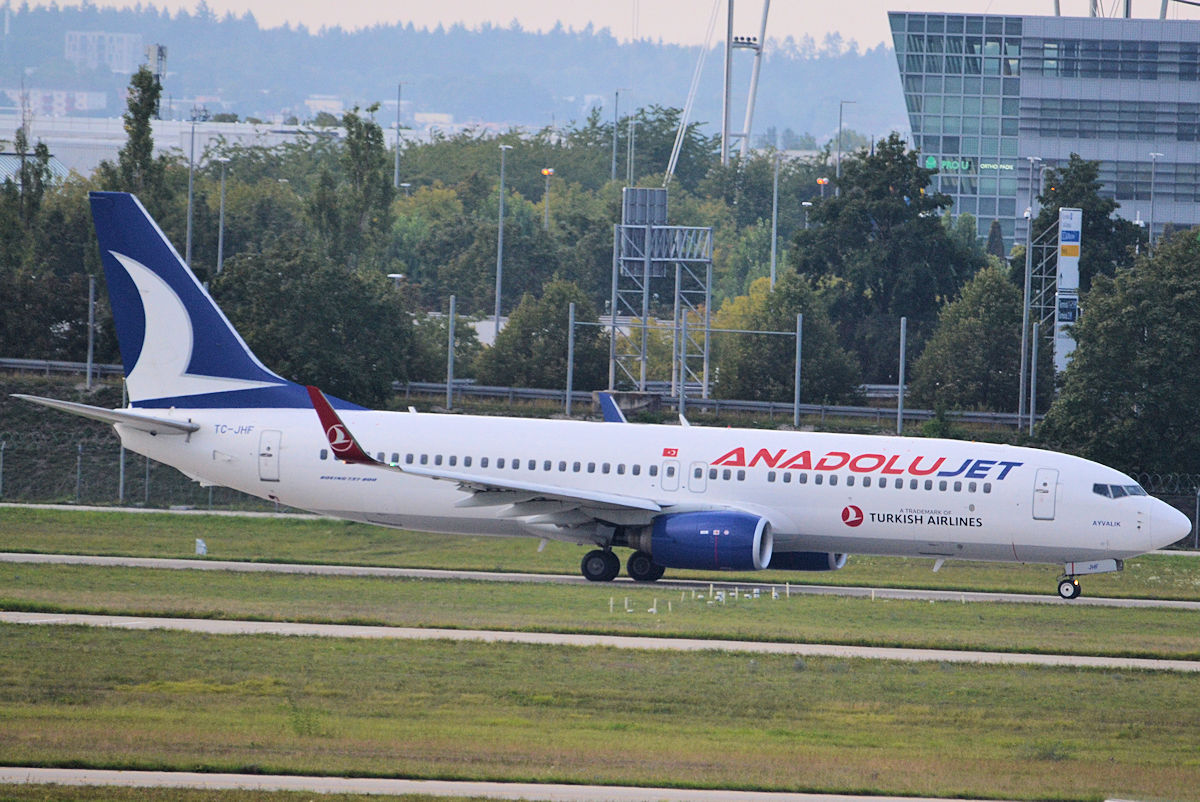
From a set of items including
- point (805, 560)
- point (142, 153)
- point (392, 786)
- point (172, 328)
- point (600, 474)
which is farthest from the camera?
point (142, 153)

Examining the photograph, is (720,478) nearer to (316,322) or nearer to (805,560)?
(805,560)

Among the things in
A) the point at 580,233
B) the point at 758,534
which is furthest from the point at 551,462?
the point at 580,233

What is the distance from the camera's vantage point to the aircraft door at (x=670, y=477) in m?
34.5

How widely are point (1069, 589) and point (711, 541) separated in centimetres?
778

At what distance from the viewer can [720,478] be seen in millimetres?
34250

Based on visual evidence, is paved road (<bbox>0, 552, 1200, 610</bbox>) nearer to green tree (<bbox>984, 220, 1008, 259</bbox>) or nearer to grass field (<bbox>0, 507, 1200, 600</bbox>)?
grass field (<bbox>0, 507, 1200, 600</bbox>)

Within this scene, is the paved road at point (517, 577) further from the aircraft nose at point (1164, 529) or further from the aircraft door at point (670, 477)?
the aircraft door at point (670, 477)

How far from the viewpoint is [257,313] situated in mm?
59500

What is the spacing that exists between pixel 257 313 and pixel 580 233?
61.0 meters

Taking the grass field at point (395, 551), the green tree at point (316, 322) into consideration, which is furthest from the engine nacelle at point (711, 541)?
the green tree at point (316, 322)

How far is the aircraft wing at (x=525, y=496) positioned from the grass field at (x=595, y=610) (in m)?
1.64

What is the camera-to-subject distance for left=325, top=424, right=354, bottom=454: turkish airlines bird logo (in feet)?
107

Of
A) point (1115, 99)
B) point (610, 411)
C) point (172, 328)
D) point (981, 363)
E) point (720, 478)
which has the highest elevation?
point (1115, 99)

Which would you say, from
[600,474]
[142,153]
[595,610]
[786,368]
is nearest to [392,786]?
[595,610]
